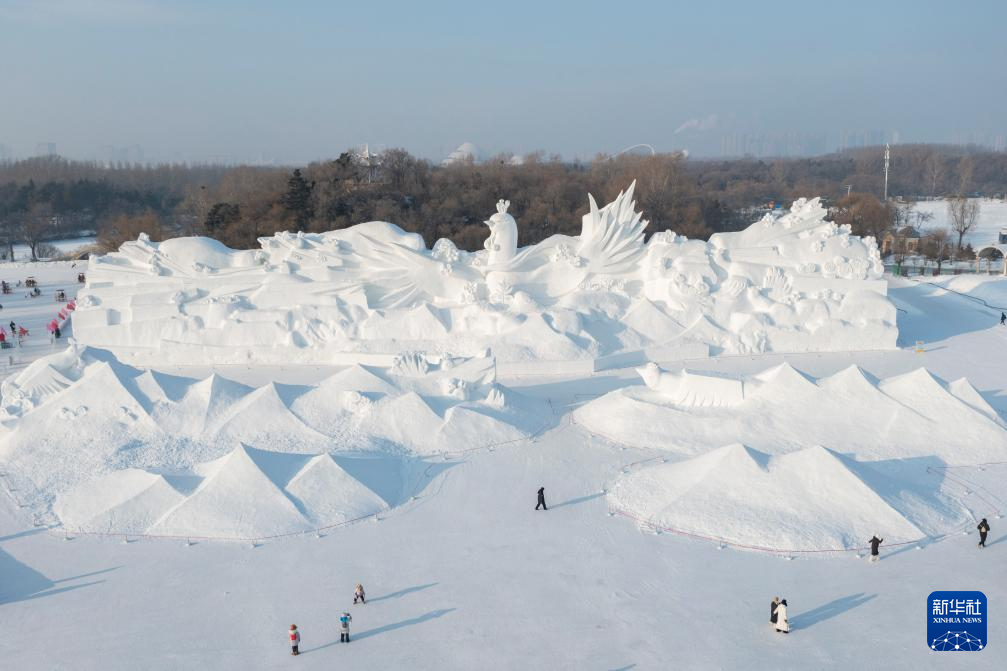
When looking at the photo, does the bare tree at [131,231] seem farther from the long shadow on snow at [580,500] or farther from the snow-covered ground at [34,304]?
the long shadow on snow at [580,500]

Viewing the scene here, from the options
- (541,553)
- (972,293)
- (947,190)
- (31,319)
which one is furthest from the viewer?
(947,190)

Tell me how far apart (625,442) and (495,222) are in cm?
922

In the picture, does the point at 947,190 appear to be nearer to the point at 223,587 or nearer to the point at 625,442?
the point at 625,442

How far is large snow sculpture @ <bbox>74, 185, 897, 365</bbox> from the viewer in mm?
21359

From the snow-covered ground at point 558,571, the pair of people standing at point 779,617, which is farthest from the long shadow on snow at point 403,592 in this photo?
the pair of people standing at point 779,617

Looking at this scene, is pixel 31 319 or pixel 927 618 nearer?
pixel 927 618

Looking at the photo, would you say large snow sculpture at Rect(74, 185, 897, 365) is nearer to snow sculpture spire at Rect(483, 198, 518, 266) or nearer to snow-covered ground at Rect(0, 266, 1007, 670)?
snow sculpture spire at Rect(483, 198, 518, 266)

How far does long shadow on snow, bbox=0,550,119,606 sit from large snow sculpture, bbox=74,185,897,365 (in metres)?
10.2

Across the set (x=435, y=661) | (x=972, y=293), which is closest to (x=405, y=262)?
(x=435, y=661)

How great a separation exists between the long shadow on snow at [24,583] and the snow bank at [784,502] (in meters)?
8.07

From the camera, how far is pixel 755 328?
862 inches

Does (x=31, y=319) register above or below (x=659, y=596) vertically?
above

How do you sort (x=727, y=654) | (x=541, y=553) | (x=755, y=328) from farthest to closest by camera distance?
1. (x=755, y=328)
2. (x=541, y=553)
3. (x=727, y=654)

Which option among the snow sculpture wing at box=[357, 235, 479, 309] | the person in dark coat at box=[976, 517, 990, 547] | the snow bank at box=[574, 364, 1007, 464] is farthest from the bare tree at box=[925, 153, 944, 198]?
the person in dark coat at box=[976, 517, 990, 547]
